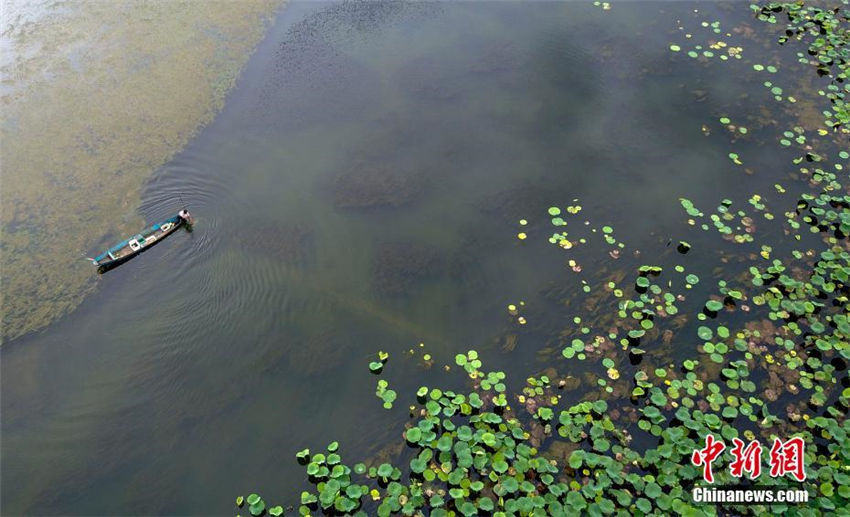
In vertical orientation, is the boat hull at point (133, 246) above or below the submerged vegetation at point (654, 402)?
above

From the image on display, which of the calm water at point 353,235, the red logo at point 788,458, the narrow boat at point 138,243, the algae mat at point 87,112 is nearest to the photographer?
the red logo at point 788,458

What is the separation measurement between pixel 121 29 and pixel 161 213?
6742mm

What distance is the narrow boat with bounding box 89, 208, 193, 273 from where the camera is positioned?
1052 centimetres

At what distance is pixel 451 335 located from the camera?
374 inches

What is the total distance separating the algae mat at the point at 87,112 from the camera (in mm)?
10680

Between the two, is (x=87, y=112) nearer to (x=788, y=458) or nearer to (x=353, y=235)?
(x=353, y=235)

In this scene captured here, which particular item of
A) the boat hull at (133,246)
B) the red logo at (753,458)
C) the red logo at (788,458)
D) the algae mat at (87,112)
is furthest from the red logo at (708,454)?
the algae mat at (87,112)

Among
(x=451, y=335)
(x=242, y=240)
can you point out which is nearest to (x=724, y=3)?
(x=451, y=335)

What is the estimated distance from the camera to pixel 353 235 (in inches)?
433

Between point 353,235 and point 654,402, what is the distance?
5987 millimetres

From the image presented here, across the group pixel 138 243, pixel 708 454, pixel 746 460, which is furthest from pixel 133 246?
pixel 746 460

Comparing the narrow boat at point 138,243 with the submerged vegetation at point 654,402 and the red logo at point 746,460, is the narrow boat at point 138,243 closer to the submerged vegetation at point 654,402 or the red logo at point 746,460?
the submerged vegetation at point 654,402

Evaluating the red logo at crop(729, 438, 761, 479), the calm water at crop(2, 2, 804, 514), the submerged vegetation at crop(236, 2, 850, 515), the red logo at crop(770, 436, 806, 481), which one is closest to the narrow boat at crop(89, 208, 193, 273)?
the calm water at crop(2, 2, 804, 514)

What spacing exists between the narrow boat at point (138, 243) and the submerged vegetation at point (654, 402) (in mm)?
4937
